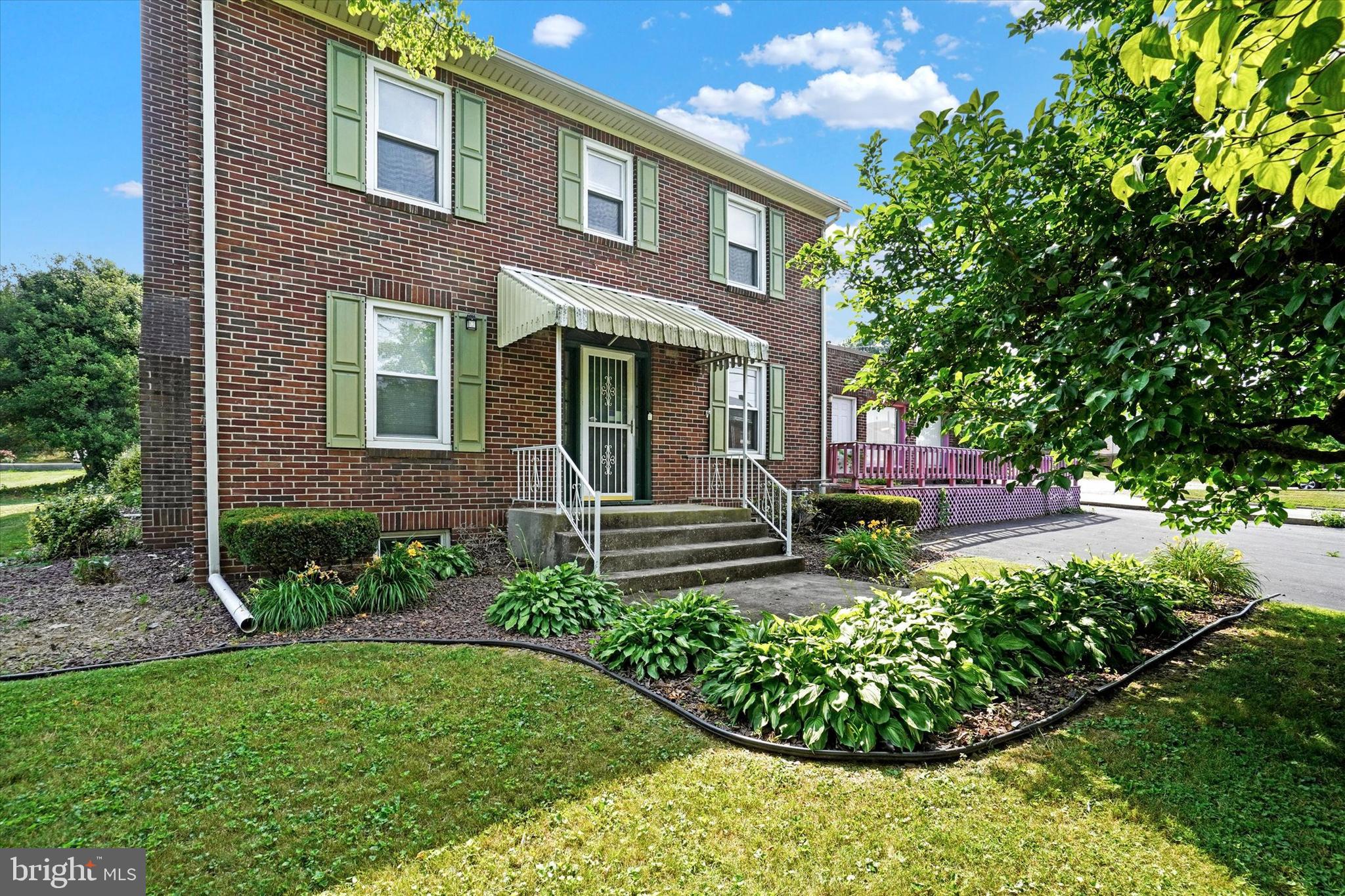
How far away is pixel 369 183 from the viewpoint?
712 cm

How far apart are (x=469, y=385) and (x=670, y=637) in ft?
15.0

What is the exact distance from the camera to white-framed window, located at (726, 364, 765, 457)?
10.6 meters

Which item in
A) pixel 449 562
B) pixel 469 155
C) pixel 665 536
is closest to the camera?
pixel 449 562

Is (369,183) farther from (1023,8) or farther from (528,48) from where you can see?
(1023,8)

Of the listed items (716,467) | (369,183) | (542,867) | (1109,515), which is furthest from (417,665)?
(1109,515)

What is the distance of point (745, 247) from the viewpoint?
10992 mm

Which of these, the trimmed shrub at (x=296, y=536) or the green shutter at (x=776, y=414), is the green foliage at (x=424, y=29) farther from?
the green shutter at (x=776, y=414)

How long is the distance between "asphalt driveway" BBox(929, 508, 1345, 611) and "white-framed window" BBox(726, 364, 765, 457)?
372 centimetres

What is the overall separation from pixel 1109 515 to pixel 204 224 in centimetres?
1949

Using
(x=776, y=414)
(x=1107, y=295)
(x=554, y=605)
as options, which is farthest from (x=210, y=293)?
(x=776, y=414)

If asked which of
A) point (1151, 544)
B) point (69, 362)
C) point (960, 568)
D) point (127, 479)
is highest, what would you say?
point (69, 362)

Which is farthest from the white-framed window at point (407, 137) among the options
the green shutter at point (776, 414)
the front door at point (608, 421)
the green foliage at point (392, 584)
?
the green shutter at point (776, 414)

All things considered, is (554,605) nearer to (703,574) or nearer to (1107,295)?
(703,574)

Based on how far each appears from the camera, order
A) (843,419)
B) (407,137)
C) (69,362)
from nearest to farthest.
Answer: (407,137) → (843,419) → (69,362)
